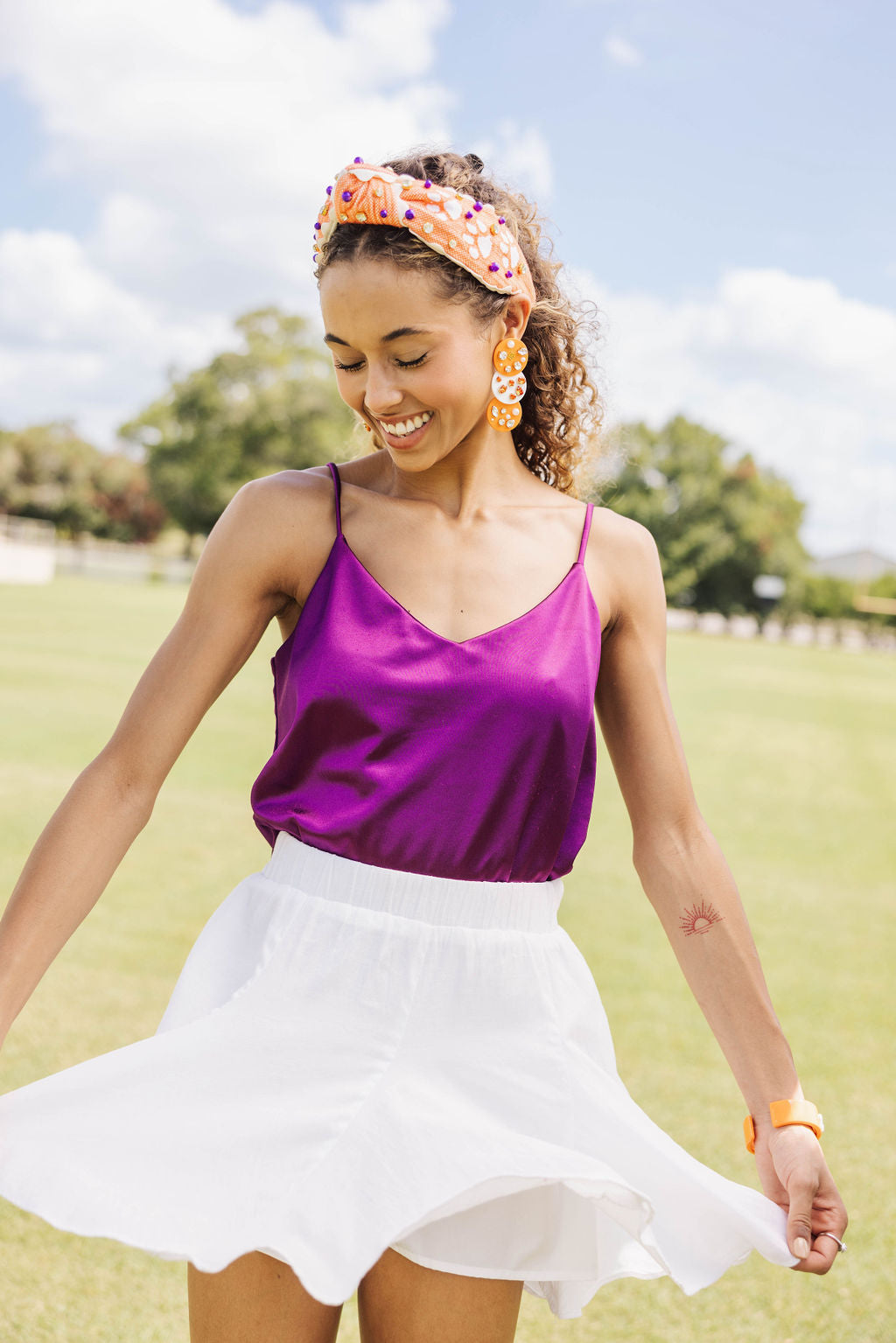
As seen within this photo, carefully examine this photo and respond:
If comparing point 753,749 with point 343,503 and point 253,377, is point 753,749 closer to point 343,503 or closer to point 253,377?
point 343,503

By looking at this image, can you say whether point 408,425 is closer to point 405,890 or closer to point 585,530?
point 585,530

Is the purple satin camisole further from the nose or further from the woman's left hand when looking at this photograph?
the woman's left hand

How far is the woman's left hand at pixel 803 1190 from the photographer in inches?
72.6

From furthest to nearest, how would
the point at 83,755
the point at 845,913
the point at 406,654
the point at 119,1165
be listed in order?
the point at 83,755
the point at 845,913
the point at 406,654
the point at 119,1165

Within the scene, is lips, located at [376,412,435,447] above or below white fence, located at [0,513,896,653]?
above

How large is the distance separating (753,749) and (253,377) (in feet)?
180

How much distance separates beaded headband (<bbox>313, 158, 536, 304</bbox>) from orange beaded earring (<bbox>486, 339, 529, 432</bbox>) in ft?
0.29

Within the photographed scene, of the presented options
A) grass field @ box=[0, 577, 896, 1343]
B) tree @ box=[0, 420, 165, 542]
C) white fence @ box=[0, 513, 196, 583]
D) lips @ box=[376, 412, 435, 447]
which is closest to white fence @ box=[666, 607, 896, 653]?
white fence @ box=[0, 513, 196, 583]

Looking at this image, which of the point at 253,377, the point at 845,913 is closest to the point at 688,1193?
the point at 845,913

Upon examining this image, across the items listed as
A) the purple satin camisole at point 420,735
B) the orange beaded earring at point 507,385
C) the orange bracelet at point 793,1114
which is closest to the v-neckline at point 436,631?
the purple satin camisole at point 420,735

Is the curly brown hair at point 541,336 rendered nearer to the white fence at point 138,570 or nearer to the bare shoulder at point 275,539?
the bare shoulder at point 275,539

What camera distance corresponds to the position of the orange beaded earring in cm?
210

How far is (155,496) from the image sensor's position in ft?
226

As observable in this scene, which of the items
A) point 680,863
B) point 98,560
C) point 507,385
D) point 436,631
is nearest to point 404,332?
point 507,385
